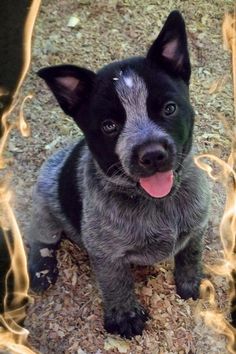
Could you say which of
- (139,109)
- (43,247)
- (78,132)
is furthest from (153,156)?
(78,132)

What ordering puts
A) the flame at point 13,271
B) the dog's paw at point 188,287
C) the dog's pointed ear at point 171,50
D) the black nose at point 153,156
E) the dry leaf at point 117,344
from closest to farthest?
the black nose at point 153,156
the dog's pointed ear at point 171,50
the flame at point 13,271
the dry leaf at point 117,344
the dog's paw at point 188,287

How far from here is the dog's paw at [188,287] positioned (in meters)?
3.40

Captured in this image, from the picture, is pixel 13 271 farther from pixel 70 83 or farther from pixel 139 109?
pixel 139 109

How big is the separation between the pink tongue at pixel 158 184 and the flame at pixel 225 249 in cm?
38

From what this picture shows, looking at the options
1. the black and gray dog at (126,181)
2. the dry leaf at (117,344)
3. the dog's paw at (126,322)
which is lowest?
the dry leaf at (117,344)

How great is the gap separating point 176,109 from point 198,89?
1.52 meters

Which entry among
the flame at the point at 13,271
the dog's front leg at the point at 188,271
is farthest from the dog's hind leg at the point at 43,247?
the dog's front leg at the point at 188,271

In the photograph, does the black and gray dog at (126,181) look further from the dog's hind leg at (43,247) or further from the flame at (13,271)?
the flame at (13,271)

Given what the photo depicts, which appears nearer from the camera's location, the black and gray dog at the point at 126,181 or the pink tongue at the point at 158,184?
the black and gray dog at the point at 126,181

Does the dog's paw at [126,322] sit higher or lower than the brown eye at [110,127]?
lower

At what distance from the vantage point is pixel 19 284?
133 inches

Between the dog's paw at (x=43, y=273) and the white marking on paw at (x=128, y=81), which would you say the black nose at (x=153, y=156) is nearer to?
the white marking on paw at (x=128, y=81)

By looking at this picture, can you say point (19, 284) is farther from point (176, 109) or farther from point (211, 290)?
point (176, 109)

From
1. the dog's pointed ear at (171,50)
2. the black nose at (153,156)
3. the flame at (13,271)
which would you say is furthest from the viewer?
the flame at (13,271)
